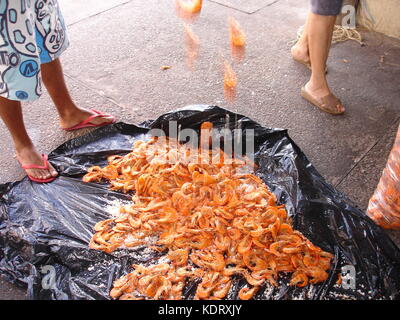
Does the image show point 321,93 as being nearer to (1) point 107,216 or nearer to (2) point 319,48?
(2) point 319,48

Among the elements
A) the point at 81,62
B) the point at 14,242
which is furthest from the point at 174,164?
the point at 81,62

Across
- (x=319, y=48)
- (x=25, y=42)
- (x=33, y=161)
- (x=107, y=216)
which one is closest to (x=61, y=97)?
(x=33, y=161)

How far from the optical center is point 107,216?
2387mm

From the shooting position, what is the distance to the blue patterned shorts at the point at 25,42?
2088mm

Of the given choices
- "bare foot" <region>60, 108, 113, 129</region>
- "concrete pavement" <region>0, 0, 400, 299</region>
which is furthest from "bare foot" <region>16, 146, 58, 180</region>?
"bare foot" <region>60, 108, 113, 129</region>

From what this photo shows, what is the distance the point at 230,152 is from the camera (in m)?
2.73

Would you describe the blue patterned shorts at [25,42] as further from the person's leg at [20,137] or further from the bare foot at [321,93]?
the bare foot at [321,93]

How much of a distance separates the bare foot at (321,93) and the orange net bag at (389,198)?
1.10 metres

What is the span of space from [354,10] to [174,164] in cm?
334

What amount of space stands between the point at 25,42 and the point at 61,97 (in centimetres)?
84

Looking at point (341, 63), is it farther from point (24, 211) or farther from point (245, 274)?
point (24, 211)

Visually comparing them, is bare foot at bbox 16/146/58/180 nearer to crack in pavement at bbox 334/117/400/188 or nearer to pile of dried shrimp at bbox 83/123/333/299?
pile of dried shrimp at bbox 83/123/333/299

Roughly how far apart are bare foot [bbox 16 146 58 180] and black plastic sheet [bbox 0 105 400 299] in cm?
6

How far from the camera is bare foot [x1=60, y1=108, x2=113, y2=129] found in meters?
3.11
